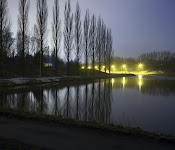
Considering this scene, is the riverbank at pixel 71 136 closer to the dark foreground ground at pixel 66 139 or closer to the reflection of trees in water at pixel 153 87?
the dark foreground ground at pixel 66 139

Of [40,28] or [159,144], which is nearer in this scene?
[159,144]

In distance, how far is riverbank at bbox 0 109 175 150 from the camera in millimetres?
6801

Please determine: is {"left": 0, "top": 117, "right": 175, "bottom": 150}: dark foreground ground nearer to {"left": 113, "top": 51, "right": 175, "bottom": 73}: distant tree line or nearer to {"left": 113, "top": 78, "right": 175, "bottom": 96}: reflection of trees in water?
{"left": 113, "top": 78, "right": 175, "bottom": 96}: reflection of trees in water

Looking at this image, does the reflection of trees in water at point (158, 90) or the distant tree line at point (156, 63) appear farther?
the distant tree line at point (156, 63)

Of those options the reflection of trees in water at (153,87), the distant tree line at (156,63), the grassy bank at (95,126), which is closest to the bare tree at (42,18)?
the reflection of trees in water at (153,87)

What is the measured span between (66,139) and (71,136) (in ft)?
1.16

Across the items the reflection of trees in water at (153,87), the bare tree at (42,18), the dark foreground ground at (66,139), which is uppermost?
the bare tree at (42,18)

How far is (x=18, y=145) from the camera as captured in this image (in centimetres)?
658

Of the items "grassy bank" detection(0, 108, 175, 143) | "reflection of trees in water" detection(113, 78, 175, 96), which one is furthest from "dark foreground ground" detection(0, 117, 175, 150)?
"reflection of trees in water" detection(113, 78, 175, 96)

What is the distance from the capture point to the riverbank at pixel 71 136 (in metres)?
6.80

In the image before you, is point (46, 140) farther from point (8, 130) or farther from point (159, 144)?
point (159, 144)

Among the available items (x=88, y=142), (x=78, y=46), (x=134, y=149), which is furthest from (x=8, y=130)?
(x=78, y=46)

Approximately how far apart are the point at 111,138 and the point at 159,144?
1237mm

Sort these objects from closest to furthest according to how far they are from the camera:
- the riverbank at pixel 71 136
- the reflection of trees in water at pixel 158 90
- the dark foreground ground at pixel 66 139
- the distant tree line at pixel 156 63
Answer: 1. the dark foreground ground at pixel 66 139
2. the riverbank at pixel 71 136
3. the reflection of trees in water at pixel 158 90
4. the distant tree line at pixel 156 63
